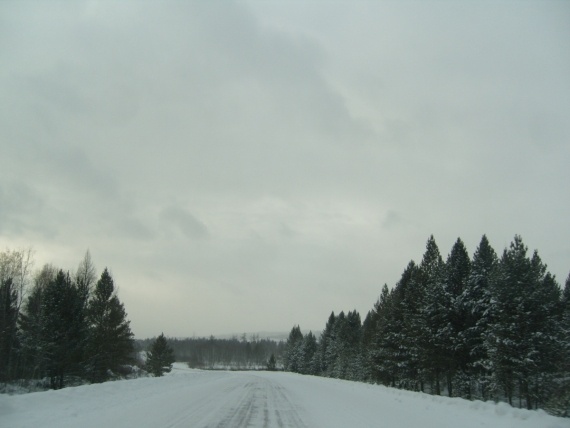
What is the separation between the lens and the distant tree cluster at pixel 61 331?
3462 cm

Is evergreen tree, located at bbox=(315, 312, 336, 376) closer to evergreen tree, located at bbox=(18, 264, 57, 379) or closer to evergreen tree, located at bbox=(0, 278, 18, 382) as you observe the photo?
evergreen tree, located at bbox=(18, 264, 57, 379)

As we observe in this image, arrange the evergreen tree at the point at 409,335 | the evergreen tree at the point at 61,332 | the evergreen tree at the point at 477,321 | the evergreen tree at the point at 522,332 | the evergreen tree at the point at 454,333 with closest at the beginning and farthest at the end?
1. the evergreen tree at the point at 522,332
2. the evergreen tree at the point at 477,321
3. the evergreen tree at the point at 61,332
4. the evergreen tree at the point at 454,333
5. the evergreen tree at the point at 409,335

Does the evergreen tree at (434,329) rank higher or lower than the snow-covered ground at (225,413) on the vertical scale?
higher

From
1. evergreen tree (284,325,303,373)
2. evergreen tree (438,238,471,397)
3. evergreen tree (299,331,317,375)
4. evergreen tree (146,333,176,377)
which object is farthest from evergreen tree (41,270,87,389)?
evergreen tree (284,325,303,373)

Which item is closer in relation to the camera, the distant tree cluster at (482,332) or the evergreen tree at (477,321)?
the distant tree cluster at (482,332)

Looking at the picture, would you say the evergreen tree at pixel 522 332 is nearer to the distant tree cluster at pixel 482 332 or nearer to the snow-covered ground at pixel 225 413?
the distant tree cluster at pixel 482 332

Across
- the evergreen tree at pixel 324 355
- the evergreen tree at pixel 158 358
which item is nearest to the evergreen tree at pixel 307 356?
the evergreen tree at pixel 324 355

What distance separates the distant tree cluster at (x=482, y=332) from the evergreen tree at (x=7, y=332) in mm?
37435

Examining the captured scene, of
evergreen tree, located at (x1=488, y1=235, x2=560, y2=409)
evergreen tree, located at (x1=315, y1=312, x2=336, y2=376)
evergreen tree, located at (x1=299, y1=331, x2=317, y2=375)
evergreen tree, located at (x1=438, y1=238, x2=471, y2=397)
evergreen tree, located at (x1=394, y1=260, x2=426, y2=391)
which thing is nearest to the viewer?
evergreen tree, located at (x1=488, y1=235, x2=560, y2=409)

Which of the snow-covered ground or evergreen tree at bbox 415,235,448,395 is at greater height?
evergreen tree at bbox 415,235,448,395

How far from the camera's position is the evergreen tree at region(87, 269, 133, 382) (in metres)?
39.4

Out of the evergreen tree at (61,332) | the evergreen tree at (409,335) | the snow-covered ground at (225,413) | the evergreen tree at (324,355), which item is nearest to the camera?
the snow-covered ground at (225,413)

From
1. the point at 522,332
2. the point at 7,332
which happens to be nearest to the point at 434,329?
the point at 522,332

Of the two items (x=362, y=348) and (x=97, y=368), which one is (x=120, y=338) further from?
(x=362, y=348)
